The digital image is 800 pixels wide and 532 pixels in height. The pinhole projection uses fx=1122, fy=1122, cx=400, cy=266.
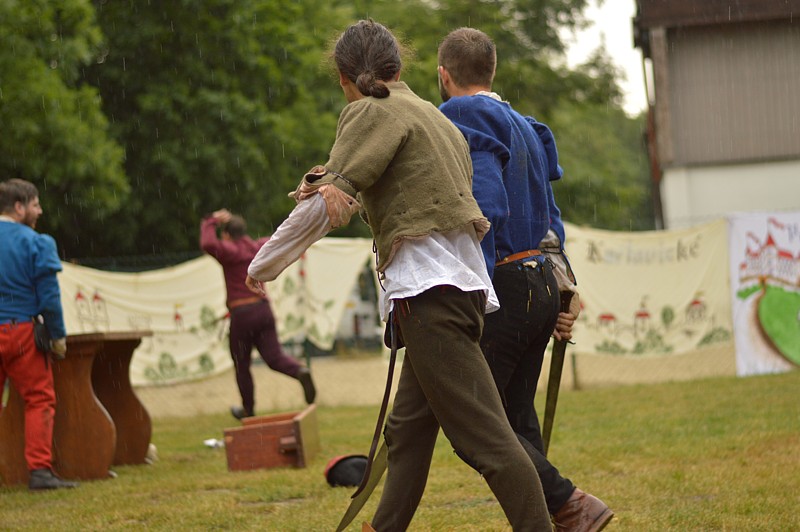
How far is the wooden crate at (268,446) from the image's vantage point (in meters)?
7.43

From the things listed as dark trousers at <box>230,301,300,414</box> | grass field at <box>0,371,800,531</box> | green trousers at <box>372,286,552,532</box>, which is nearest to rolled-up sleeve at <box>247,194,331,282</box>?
green trousers at <box>372,286,552,532</box>

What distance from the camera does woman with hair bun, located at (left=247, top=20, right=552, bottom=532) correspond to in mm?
3453

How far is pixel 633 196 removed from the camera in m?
33.5

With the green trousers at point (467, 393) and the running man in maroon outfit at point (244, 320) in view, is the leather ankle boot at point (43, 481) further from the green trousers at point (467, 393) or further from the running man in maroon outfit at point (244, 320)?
the green trousers at point (467, 393)

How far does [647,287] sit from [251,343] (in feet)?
17.7

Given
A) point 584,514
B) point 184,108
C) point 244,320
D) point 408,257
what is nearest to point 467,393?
point 408,257

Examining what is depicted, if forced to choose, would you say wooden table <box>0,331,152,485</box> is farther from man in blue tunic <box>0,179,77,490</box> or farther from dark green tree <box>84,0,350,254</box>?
dark green tree <box>84,0,350,254</box>

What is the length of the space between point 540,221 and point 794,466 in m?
2.93

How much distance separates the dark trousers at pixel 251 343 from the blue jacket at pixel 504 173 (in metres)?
5.56

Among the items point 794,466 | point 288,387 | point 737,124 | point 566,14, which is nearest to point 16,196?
point 794,466

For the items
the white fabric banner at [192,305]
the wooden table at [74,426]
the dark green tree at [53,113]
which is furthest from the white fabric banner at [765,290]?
the dark green tree at [53,113]

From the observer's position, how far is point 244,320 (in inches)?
375

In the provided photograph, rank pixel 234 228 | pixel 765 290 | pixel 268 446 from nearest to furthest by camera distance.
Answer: pixel 268 446, pixel 234 228, pixel 765 290

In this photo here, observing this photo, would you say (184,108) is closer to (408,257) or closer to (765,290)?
(765,290)
